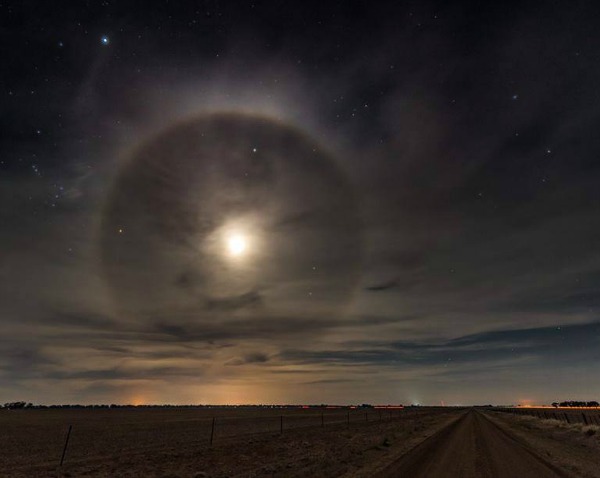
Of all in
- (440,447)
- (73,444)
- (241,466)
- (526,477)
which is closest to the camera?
(526,477)

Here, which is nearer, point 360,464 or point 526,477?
point 526,477

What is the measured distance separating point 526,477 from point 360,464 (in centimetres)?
695

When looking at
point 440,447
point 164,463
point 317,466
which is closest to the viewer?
point 317,466

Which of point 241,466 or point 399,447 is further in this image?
point 399,447

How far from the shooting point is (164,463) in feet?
73.4

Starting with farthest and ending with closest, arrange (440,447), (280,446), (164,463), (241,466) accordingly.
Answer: (280,446) < (440,447) < (164,463) < (241,466)

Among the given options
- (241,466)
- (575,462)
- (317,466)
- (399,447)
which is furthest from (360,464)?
(575,462)

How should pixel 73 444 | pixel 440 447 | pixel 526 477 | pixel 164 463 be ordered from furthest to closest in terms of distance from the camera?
pixel 73 444, pixel 440 447, pixel 164 463, pixel 526 477

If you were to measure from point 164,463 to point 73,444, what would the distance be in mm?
17956

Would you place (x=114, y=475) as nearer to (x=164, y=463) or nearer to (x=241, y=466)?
(x=164, y=463)

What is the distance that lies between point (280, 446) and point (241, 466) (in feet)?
30.5

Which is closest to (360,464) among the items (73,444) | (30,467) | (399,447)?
(399,447)

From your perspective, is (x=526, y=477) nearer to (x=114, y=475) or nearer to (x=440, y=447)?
(x=440, y=447)

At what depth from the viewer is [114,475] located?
1917 centimetres
